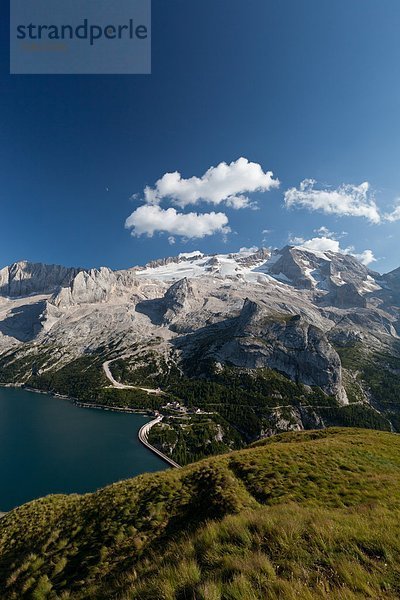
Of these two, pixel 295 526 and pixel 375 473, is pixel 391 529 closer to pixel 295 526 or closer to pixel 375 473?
pixel 295 526

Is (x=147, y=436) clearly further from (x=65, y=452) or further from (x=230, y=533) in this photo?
(x=230, y=533)

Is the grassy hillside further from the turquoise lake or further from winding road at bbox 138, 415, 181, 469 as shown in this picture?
winding road at bbox 138, 415, 181, 469

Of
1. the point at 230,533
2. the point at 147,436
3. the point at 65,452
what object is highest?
the point at 230,533

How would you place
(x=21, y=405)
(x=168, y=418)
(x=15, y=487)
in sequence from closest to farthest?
(x=15, y=487)
(x=168, y=418)
(x=21, y=405)

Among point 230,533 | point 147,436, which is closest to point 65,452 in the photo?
point 147,436

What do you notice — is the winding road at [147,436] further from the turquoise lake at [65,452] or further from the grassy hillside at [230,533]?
the grassy hillside at [230,533]

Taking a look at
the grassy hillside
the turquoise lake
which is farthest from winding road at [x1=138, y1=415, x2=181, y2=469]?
the grassy hillside

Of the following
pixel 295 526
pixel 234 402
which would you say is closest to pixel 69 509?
pixel 295 526
